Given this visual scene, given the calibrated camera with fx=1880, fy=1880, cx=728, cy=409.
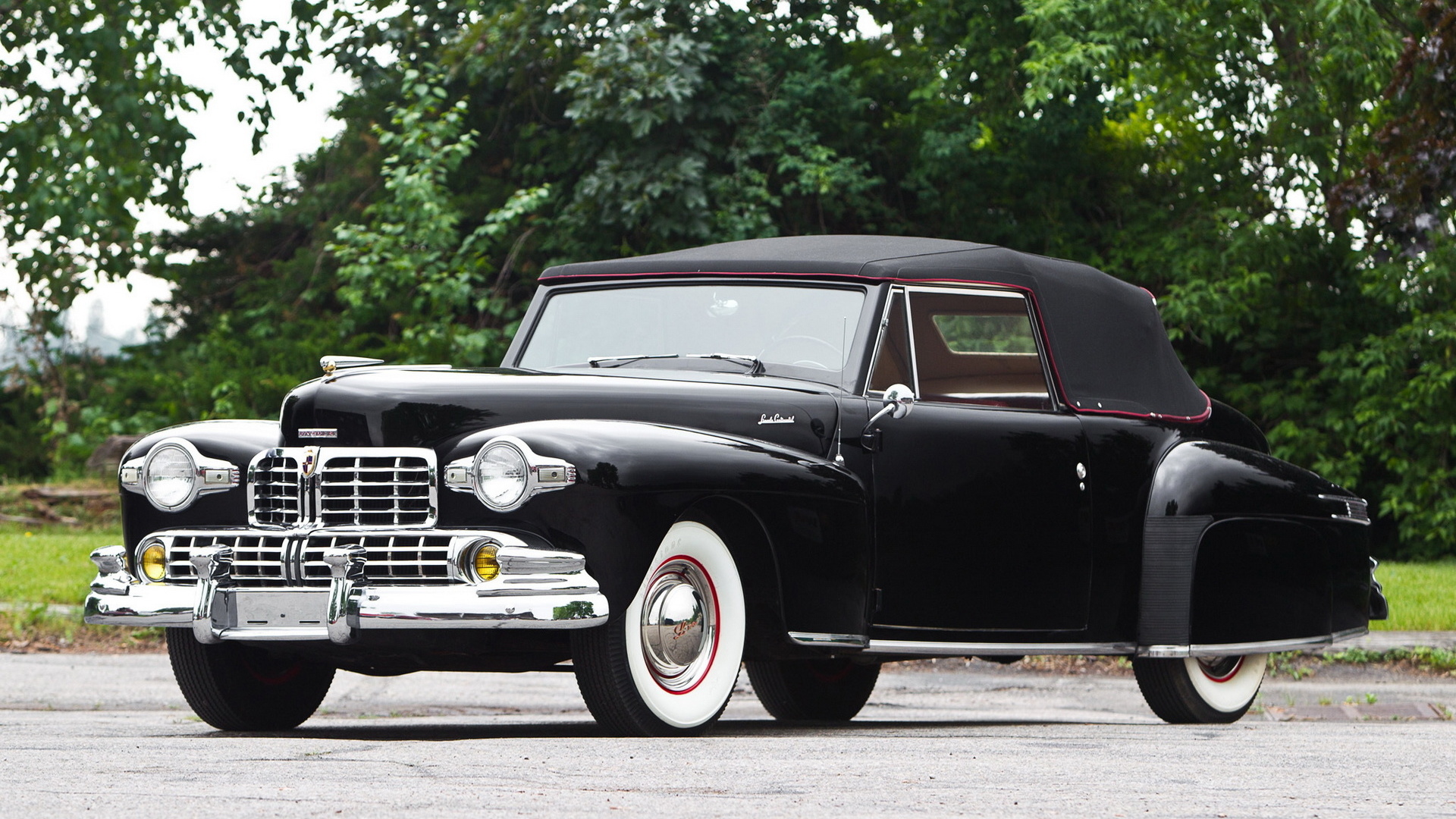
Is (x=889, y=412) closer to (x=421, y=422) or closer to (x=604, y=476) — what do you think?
(x=604, y=476)

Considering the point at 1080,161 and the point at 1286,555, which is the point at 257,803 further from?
the point at 1080,161

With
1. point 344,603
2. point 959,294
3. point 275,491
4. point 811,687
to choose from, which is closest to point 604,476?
point 344,603

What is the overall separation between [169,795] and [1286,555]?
5.01 meters

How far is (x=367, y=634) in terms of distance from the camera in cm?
577

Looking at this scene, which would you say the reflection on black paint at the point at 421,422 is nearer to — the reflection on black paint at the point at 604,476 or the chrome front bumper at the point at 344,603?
the chrome front bumper at the point at 344,603

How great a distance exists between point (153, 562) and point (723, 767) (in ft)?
8.00

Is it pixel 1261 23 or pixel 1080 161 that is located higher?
pixel 1261 23

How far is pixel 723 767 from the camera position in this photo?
5.07 meters

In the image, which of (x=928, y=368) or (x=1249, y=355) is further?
(x=1249, y=355)

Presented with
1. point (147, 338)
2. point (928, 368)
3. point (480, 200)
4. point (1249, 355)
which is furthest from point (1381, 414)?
point (147, 338)

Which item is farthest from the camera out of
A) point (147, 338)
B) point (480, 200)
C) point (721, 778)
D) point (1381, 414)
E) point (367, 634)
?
point (147, 338)

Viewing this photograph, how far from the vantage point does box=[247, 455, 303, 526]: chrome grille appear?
244 inches

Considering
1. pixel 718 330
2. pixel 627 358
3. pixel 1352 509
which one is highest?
pixel 718 330

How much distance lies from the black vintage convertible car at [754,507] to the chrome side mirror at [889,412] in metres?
0.01
